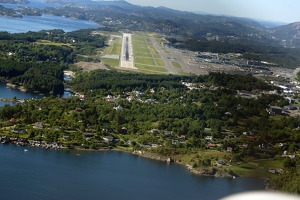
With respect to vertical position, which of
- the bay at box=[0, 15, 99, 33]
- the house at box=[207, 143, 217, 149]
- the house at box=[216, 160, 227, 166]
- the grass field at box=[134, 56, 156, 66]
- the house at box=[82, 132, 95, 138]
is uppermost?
the bay at box=[0, 15, 99, 33]

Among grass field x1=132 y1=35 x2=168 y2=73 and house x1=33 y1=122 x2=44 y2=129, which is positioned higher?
grass field x1=132 y1=35 x2=168 y2=73

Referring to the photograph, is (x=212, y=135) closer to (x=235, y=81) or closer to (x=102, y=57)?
(x=235, y=81)

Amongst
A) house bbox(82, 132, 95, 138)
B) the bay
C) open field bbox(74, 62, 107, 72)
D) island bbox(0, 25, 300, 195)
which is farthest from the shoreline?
the bay

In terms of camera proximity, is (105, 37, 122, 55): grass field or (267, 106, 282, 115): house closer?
(267, 106, 282, 115): house

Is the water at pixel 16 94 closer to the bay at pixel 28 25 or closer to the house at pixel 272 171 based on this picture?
the house at pixel 272 171

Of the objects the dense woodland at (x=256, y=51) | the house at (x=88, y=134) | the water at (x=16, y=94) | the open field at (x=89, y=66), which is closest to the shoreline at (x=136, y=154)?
the house at (x=88, y=134)

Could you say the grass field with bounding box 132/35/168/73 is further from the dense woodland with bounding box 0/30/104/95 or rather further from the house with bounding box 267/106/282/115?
the house with bounding box 267/106/282/115

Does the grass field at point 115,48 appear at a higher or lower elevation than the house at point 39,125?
higher

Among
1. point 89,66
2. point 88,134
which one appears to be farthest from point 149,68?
point 88,134

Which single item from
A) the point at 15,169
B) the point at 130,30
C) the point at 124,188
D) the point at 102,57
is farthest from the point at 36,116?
the point at 130,30
